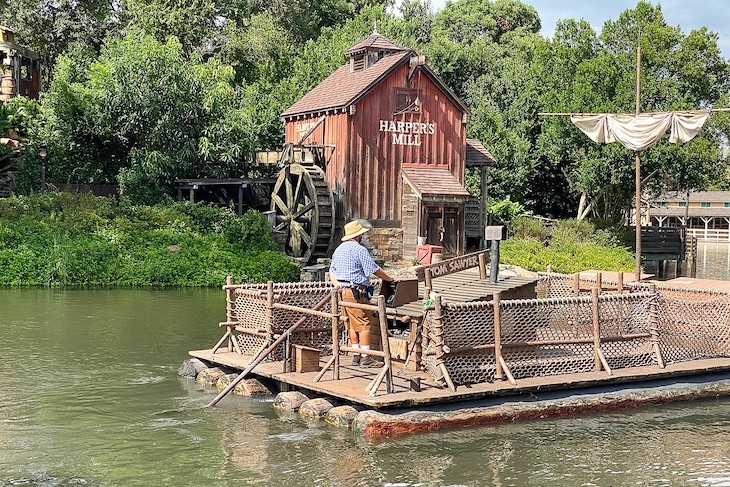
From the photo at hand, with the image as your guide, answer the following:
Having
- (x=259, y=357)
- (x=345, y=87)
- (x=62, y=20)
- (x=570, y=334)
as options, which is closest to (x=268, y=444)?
(x=259, y=357)

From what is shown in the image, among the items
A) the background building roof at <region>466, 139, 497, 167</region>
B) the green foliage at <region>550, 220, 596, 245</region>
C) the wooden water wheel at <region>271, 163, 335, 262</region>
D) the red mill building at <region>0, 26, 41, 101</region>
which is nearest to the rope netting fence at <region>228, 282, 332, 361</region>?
the wooden water wheel at <region>271, 163, 335, 262</region>

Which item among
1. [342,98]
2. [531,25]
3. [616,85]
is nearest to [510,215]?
[616,85]

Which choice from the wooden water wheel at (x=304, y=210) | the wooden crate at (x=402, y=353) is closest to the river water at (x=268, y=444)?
the wooden crate at (x=402, y=353)

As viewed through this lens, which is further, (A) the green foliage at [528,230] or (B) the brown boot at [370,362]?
(A) the green foliage at [528,230]

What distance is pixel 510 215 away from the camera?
40.3 m

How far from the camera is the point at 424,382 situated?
12.6 m

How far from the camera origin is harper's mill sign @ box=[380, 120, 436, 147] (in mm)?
32750

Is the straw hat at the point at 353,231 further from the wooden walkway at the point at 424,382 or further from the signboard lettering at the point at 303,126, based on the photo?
the signboard lettering at the point at 303,126

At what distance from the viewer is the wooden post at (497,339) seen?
12438 mm

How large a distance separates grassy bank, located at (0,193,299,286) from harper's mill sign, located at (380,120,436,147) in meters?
5.01

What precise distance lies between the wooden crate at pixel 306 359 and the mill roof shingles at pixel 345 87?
19081 mm

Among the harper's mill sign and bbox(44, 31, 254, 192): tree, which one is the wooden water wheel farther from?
bbox(44, 31, 254, 192): tree

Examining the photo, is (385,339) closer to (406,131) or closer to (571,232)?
(406,131)

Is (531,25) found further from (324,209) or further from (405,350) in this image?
(405,350)
